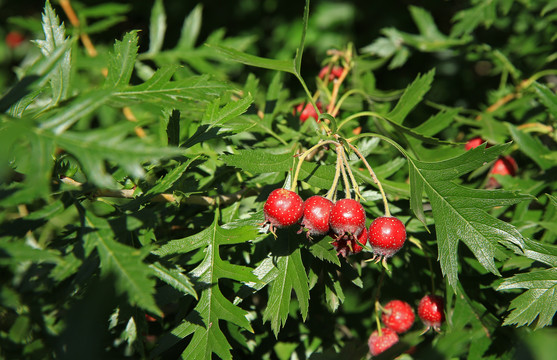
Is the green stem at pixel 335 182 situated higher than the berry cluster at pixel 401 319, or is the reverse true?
the green stem at pixel 335 182

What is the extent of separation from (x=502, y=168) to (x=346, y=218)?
107 centimetres

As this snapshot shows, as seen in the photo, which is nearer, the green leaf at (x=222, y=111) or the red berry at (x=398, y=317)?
the green leaf at (x=222, y=111)

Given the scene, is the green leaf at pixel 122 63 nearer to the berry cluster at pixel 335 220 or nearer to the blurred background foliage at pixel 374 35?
the berry cluster at pixel 335 220

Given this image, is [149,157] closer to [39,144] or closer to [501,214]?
[39,144]

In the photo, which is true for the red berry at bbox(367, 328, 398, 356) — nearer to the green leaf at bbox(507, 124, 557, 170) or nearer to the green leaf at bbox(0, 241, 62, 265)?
the green leaf at bbox(507, 124, 557, 170)

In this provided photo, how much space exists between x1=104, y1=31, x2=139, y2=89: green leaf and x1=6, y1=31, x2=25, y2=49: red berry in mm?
3444

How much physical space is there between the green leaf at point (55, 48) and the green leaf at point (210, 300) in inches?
19.9

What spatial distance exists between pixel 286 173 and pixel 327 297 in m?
0.40

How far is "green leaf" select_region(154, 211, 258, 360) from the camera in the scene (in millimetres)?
1176

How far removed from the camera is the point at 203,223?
4.65ft

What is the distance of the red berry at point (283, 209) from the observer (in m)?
1.11

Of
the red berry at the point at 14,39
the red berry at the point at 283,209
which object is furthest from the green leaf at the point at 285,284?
the red berry at the point at 14,39

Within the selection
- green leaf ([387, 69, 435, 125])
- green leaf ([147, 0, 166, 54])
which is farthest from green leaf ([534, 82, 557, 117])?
green leaf ([147, 0, 166, 54])

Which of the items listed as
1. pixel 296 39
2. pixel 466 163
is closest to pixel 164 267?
pixel 466 163
